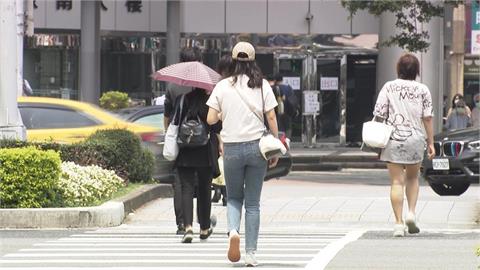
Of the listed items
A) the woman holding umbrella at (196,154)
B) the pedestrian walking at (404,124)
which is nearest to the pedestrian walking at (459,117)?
the pedestrian walking at (404,124)

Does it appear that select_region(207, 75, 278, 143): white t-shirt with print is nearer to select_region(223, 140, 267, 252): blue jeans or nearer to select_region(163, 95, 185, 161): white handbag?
select_region(223, 140, 267, 252): blue jeans

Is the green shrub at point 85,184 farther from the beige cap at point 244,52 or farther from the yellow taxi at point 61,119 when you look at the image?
the beige cap at point 244,52

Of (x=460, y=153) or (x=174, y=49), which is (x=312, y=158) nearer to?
(x=174, y=49)

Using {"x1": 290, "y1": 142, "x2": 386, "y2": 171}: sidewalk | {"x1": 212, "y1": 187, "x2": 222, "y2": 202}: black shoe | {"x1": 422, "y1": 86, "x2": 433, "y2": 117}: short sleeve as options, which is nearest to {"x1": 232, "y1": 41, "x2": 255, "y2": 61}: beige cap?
{"x1": 422, "y1": 86, "x2": 433, "y2": 117}: short sleeve

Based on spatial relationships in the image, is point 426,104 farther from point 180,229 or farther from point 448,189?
point 448,189

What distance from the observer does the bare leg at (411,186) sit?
11.3 m

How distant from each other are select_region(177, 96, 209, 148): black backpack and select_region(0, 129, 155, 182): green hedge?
11.7 feet

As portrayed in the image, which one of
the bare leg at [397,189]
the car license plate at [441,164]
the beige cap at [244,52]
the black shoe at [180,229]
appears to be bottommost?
the black shoe at [180,229]

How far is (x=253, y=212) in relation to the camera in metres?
9.05

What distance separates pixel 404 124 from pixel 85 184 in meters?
4.02

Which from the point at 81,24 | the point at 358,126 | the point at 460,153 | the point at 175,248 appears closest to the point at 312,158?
the point at 358,126

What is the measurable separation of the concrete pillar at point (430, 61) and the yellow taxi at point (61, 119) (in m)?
12.7

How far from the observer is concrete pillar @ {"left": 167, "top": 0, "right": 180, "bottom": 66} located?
92.8ft

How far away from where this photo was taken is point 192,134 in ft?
34.3
